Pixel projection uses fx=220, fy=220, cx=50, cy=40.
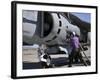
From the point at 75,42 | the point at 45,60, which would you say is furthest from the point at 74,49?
the point at 45,60

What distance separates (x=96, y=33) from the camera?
208 centimetres

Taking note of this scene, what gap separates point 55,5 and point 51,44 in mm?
340

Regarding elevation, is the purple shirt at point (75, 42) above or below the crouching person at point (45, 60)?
above

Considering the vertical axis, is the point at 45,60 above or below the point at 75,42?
below

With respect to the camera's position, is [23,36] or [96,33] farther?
[96,33]

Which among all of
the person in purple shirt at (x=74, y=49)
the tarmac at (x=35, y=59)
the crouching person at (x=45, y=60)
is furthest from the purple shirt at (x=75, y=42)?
the crouching person at (x=45, y=60)

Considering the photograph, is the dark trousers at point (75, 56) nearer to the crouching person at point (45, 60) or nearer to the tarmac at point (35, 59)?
the tarmac at point (35, 59)

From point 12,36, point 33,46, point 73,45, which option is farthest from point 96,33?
point 12,36

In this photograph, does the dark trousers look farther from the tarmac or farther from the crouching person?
the crouching person

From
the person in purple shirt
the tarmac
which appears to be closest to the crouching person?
the tarmac

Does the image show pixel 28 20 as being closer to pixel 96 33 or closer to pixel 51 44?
pixel 51 44

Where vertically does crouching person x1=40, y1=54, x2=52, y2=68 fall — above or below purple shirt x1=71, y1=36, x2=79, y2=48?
below

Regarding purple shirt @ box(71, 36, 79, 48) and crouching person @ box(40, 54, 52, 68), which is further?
purple shirt @ box(71, 36, 79, 48)

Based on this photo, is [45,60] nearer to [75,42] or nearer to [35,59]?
[35,59]
